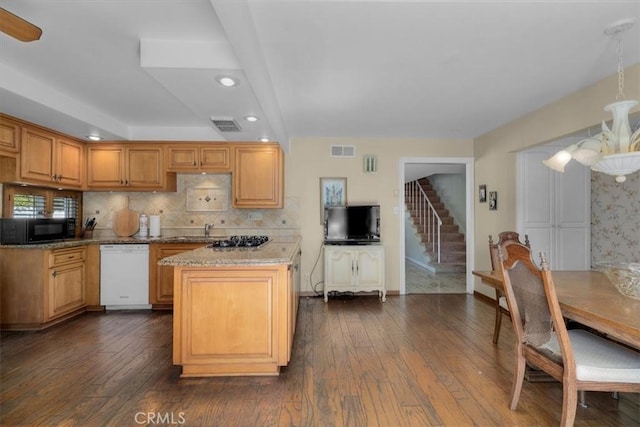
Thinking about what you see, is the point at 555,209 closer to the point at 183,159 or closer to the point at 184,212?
the point at 183,159

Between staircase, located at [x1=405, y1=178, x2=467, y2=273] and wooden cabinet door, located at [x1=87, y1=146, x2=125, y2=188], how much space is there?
226 inches

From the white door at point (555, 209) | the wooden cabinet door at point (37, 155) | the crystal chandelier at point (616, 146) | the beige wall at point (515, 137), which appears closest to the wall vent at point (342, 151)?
the beige wall at point (515, 137)

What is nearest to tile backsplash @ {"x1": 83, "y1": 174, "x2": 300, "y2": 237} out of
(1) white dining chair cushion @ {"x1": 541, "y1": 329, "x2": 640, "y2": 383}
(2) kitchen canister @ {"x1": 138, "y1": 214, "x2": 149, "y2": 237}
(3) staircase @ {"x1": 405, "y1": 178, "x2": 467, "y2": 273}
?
(2) kitchen canister @ {"x1": 138, "y1": 214, "x2": 149, "y2": 237}

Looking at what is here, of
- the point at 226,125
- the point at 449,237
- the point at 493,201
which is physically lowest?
the point at 449,237

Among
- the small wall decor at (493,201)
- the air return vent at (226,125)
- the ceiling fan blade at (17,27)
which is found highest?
the ceiling fan blade at (17,27)

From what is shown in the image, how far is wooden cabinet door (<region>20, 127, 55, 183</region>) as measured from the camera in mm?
3232

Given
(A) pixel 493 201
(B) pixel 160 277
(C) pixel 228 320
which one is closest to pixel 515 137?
(A) pixel 493 201

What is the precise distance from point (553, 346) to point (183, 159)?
4244 mm

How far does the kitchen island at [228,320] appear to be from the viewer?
7.50 ft

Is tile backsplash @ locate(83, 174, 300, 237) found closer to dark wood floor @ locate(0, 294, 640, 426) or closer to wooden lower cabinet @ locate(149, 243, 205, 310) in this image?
wooden lower cabinet @ locate(149, 243, 205, 310)

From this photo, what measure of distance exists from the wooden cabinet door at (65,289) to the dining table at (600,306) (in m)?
4.29

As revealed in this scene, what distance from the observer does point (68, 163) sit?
3.82 m

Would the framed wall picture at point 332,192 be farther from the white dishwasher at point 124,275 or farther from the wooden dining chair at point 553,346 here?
the wooden dining chair at point 553,346

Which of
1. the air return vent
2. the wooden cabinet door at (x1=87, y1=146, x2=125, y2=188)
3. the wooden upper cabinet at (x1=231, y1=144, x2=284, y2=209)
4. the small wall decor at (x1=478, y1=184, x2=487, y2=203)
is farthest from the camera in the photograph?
the small wall decor at (x1=478, y1=184, x2=487, y2=203)
